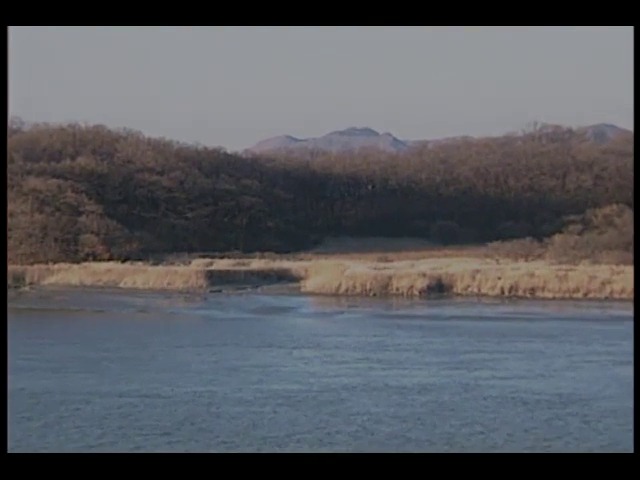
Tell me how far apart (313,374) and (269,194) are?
11.2 ft

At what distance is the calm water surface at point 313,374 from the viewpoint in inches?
224

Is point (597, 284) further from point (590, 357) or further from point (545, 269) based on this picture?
point (590, 357)

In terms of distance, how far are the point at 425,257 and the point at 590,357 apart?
8.39ft

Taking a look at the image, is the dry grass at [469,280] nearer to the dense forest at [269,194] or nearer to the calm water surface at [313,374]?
the calm water surface at [313,374]

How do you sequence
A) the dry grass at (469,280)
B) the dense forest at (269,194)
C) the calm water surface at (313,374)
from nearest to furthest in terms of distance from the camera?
1. the calm water surface at (313,374)
2. the dry grass at (469,280)
3. the dense forest at (269,194)

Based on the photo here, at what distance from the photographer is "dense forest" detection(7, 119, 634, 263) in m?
9.80

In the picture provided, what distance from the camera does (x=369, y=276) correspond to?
942cm

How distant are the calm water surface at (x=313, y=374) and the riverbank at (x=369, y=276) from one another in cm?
18

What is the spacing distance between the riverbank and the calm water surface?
0.18 meters

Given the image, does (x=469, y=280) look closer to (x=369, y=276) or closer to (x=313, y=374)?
(x=369, y=276)

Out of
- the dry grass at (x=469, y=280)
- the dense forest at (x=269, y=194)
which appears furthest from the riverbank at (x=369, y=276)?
the dense forest at (x=269, y=194)

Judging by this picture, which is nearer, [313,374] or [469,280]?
[313,374]

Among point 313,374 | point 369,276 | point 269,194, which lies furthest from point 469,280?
point 313,374
